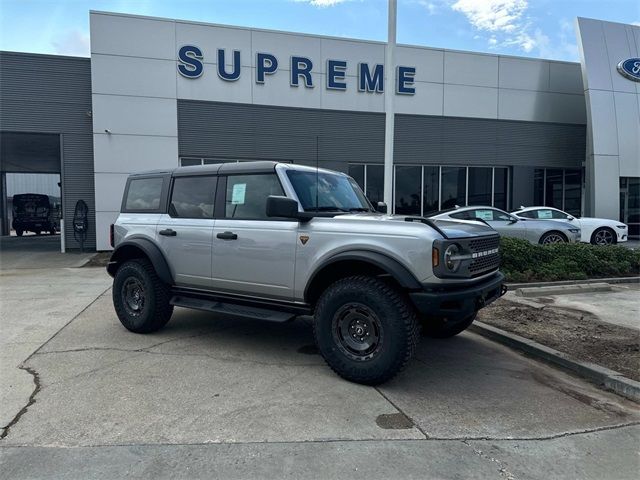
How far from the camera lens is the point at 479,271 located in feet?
14.7

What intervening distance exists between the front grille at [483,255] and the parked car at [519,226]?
7.60 m

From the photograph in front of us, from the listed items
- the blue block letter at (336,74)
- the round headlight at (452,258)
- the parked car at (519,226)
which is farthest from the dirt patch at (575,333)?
the blue block letter at (336,74)

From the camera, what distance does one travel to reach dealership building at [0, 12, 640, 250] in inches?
598

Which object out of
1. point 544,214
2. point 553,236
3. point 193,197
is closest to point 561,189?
point 544,214

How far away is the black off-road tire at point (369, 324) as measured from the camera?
4.01 metres

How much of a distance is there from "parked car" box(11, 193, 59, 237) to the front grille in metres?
27.6

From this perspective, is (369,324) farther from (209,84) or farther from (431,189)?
(431,189)

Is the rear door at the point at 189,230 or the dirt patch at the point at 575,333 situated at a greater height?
the rear door at the point at 189,230

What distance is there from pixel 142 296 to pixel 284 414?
3.03 m

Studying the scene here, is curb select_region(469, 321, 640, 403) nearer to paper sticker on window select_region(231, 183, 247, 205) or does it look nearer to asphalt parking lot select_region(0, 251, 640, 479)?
asphalt parking lot select_region(0, 251, 640, 479)

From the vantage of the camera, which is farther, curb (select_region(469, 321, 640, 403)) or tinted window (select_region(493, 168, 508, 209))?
tinted window (select_region(493, 168, 508, 209))

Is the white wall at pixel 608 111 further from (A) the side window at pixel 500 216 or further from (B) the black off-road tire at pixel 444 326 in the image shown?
(B) the black off-road tire at pixel 444 326

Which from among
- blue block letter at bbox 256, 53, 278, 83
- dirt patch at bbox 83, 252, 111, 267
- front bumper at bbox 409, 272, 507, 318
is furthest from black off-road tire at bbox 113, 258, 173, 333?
blue block letter at bbox 256, 53, 278, 83

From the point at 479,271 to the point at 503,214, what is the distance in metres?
9.06
